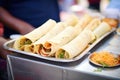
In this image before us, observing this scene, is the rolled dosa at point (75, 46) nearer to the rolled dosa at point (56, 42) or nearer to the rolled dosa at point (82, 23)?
the rolled dosa at point (56, 42)

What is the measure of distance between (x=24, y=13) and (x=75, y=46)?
2.92 feet

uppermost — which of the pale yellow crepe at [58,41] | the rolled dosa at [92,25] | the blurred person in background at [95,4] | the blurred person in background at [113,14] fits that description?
the pale yellow crepe at [58,41]

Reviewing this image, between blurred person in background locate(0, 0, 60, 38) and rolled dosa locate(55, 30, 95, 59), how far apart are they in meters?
0.61

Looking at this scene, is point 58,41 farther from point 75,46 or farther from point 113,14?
point 113,14

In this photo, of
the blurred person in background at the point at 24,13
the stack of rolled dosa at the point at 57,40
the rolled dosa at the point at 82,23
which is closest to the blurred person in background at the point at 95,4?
the blurred person in background at the point at 24,13

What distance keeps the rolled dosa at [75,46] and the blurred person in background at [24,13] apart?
2.02ft

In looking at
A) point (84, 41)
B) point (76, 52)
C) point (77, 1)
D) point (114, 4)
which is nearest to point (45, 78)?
point (76, 52)

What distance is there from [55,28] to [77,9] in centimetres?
251

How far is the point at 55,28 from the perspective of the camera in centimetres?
147

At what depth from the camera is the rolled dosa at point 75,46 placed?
48.6 inches

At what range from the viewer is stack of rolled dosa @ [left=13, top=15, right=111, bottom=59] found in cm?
125

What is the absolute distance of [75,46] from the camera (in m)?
1.29

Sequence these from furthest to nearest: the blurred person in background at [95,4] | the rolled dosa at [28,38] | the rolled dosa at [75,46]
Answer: the blurred person in background at [95,4], the rolled dosa at [28,38], the rolled dosa at [75,46]

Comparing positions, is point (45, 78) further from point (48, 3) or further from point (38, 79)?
point (48, 3)
